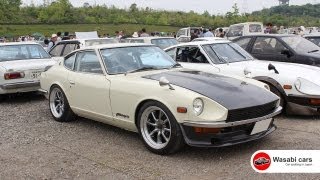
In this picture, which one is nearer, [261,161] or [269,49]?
[261,161]

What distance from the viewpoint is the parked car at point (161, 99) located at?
16.3 ft

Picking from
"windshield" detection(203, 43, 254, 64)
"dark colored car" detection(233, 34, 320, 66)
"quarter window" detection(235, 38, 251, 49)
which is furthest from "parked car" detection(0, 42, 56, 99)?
"dark colored car" detection(233, 34, 320, 66)

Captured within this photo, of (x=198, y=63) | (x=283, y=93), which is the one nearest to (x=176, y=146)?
(x=283, y=93)

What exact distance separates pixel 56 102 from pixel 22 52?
3.22 metres

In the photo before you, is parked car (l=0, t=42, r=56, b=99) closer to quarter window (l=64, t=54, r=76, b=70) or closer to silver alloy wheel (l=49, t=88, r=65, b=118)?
silver alloy wheel (l=49, t=88, r=65, b=118)

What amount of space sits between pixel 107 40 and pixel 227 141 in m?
8.13

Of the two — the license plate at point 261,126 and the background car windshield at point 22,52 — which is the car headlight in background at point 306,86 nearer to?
the license plate at point 261,126

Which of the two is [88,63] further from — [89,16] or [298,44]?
[89,16]

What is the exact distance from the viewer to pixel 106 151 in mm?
5578

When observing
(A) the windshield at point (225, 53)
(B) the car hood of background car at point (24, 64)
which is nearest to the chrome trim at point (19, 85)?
(B) the car hood of background car at point (24, 64)

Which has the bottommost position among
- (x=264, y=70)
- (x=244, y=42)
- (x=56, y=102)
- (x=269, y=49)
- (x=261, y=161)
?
(x=261, y=161)

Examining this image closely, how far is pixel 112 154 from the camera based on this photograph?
5.44m

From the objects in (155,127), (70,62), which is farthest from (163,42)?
(155,127)

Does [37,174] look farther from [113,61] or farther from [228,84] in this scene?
[228,84]
